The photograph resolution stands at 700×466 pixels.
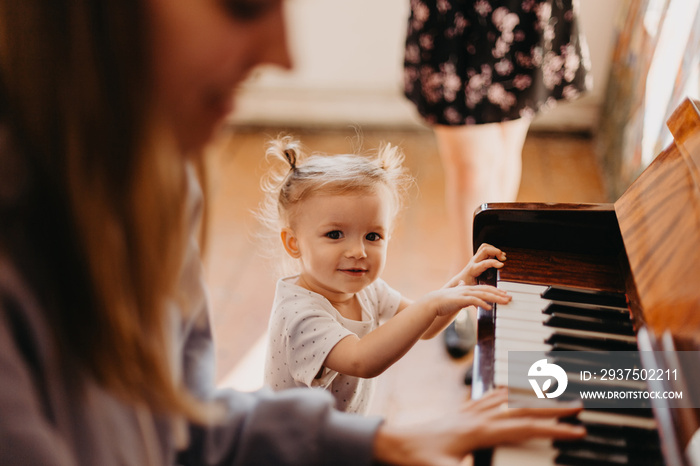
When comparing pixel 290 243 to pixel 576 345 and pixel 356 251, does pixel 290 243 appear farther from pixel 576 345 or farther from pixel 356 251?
pixel 576 345

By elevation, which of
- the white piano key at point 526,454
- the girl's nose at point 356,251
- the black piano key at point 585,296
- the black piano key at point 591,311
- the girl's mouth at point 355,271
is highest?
the girl's nose at point 356,251

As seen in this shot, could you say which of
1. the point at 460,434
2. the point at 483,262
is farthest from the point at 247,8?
the point at 483,262

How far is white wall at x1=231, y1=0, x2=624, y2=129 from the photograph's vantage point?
9.07ft

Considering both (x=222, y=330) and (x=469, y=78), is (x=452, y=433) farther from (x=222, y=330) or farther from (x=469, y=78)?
(x=222, y=330)

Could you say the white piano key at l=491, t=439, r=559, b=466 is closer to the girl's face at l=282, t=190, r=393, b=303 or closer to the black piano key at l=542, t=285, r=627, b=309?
the black piano key at l=542, t=285, r=627, b=309

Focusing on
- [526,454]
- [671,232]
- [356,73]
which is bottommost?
[526,454]

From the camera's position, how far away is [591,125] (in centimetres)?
297

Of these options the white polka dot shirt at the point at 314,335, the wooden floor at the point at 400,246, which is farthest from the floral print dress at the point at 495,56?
the white polka dot shirt at the point at 314,335

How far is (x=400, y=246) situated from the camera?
237 cm

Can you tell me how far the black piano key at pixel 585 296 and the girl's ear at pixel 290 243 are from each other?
43 centimetres

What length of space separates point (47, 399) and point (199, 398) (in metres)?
0.21

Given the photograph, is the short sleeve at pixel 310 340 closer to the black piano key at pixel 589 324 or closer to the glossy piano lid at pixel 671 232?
the black piano key at pixel 589 324

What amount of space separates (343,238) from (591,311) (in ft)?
1.32

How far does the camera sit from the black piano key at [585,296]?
86 centimetres
